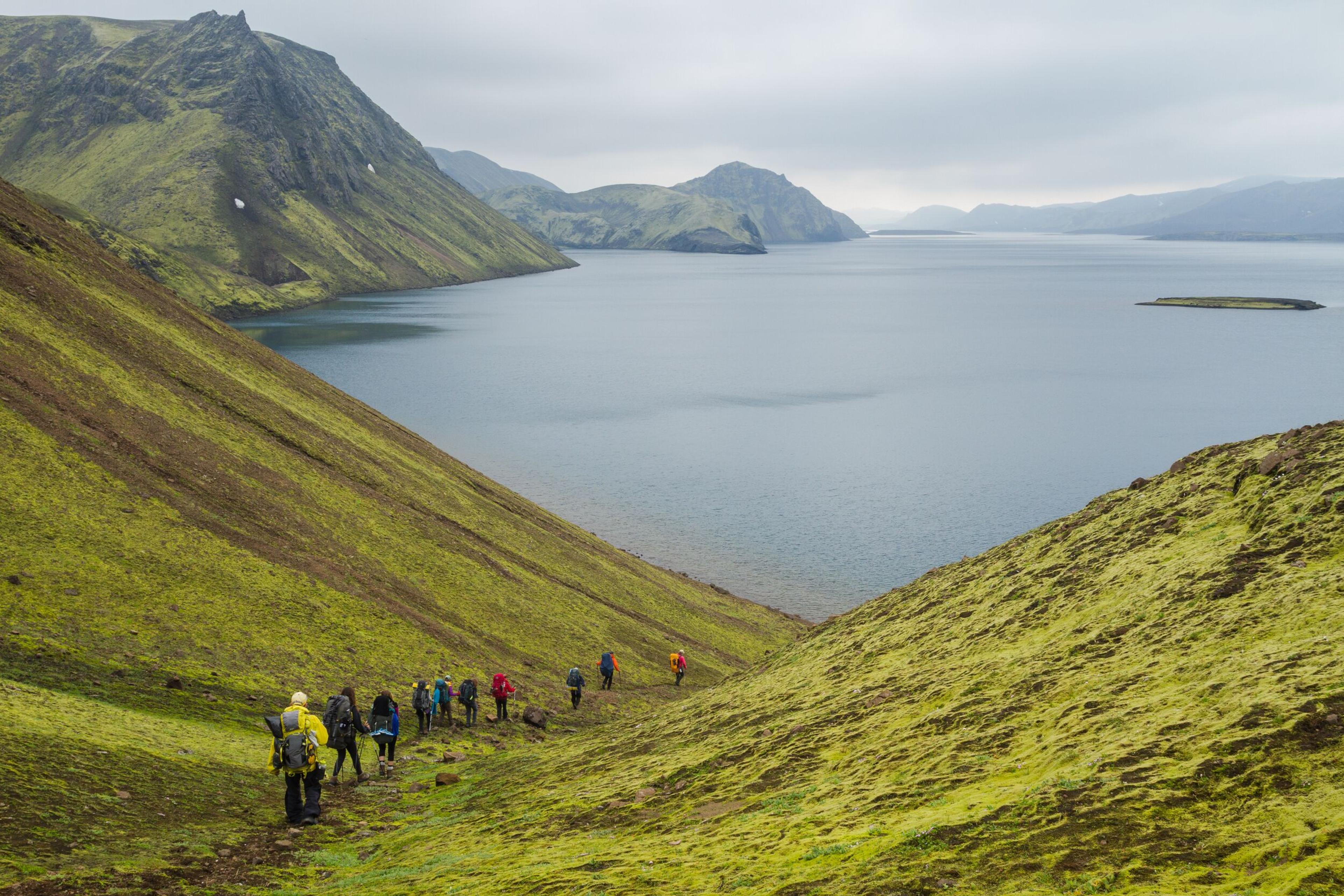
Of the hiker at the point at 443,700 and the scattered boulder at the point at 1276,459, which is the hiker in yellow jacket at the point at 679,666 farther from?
the scattered boulder at the point at 1276,459

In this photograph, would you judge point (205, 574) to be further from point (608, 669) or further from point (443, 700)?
point (608, 669)

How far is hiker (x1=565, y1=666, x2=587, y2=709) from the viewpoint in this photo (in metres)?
33.4

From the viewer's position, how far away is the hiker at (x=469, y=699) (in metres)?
29.8

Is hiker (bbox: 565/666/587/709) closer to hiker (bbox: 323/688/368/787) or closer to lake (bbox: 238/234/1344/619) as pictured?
hiker (bbox: 323/688/368/787)

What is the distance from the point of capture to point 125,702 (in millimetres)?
23953

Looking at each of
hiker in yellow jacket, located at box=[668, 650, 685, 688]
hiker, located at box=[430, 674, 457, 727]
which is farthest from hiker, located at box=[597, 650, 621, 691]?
hiker, located at box=[430, 674, 457, 727]

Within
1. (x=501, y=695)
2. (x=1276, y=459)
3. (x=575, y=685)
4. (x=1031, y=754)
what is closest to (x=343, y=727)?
(x=501, y=695)

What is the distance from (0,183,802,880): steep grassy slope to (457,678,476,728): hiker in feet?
8.13

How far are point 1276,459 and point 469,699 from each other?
87.6ft

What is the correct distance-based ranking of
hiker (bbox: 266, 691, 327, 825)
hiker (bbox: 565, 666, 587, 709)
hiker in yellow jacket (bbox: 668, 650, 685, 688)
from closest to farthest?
hiker (bbox: 266, 691, 327, 825)
hiker (bbox: 565, 666, 587, 709)
hiker in yellow jacket (bbox: 668, 650, 685, 688)

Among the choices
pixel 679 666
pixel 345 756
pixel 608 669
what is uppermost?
pixel 345 756

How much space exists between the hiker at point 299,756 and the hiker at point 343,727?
198 cm

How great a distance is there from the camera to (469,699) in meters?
29.8

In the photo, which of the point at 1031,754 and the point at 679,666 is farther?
the point at 679,666
